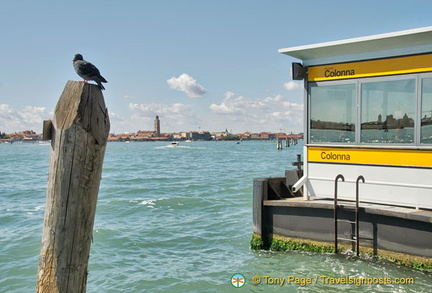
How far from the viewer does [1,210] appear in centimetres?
1856

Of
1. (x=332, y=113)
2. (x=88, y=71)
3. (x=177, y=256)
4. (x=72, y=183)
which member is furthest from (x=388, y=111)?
(x=72, y=183)

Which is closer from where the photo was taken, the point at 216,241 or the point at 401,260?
the point at 401,260

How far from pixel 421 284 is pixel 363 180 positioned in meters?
2.03

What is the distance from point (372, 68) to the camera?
8.44m

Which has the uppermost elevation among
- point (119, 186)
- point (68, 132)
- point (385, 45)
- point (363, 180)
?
point (385, 45)

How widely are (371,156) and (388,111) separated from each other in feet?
2.97

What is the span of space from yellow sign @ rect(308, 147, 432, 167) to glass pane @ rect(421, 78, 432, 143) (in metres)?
0.27

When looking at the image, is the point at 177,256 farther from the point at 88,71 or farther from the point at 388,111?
the point at 88,71

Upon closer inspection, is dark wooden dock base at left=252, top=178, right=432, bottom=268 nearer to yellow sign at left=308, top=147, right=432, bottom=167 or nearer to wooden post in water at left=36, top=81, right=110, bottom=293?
yellow sign at left=308, top=147, right=432, bottom=167

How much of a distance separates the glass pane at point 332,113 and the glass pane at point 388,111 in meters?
0.26

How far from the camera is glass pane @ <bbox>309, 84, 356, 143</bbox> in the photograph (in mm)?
8797

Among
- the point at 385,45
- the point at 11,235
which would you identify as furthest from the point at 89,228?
the point at 11,235

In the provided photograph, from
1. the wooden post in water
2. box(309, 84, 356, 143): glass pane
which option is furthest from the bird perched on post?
box(309, 84, 356, 143): glass pane

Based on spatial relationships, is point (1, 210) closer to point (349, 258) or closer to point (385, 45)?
point (349, 258)
